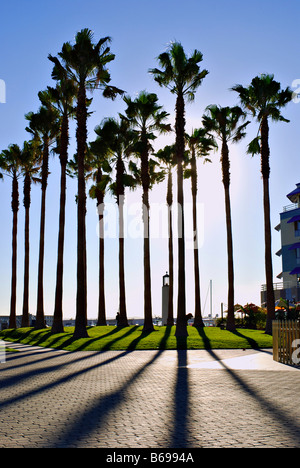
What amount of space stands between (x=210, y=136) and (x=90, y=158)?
1054 cm

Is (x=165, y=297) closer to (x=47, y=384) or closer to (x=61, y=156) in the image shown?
(x=61, y=156)

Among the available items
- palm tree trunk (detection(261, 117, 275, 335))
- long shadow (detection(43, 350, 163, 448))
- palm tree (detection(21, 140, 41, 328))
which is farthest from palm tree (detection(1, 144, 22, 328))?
long shadow (detection(43, 350, 163, 448))

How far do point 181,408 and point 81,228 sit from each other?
1999 cm

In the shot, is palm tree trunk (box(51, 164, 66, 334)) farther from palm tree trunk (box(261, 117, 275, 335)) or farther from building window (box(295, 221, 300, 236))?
building window (box(295, 221, 300, 236))

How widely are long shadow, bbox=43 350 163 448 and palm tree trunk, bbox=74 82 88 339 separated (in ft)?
50.8

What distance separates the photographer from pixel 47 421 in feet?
24.8

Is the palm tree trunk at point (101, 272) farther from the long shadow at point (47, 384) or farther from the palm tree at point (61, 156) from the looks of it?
the long shadow at point (47, 384)

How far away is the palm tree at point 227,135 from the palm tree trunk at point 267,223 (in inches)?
132

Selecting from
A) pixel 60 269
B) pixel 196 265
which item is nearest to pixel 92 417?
pixel 60 269

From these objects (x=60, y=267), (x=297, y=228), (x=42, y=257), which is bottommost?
(x=60, y=267)

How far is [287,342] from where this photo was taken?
51.9ft

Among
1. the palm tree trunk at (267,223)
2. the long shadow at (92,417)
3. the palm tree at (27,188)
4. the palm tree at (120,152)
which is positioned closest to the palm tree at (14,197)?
the palm tree at (27,188)

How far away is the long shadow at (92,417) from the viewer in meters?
6.35
